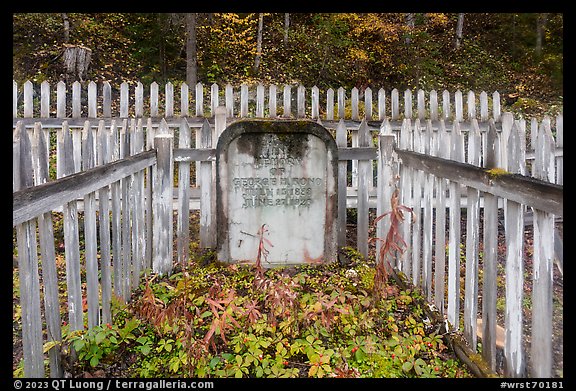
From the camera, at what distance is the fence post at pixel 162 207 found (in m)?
4.55

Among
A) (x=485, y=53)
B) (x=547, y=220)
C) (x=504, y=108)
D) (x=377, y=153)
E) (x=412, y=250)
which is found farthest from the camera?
(x=485, y=53)

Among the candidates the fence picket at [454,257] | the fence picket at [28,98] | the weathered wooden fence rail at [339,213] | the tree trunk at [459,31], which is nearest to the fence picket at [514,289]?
the weathered wooden fence rail at [339,213]

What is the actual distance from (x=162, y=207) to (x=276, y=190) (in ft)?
4.03

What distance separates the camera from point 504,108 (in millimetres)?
13086

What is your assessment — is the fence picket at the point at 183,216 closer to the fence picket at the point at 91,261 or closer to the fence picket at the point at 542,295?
the fence picket at the point at 91,261

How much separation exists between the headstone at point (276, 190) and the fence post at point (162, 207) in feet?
1.78

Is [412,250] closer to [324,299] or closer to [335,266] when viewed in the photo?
[335,266]

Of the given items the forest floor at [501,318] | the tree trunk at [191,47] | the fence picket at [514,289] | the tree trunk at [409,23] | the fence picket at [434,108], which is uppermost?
the tree trunk at [409,23]

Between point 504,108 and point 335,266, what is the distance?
1087 centimetres

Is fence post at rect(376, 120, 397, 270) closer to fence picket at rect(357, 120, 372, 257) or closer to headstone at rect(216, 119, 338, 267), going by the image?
fence picket at rect(357, 120, 372, 257)

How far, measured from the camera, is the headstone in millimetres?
4578

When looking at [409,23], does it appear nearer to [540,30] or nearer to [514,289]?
[540,30]

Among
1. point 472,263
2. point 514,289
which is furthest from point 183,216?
point 514,289

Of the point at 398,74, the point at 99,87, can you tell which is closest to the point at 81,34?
the point at 99,87
